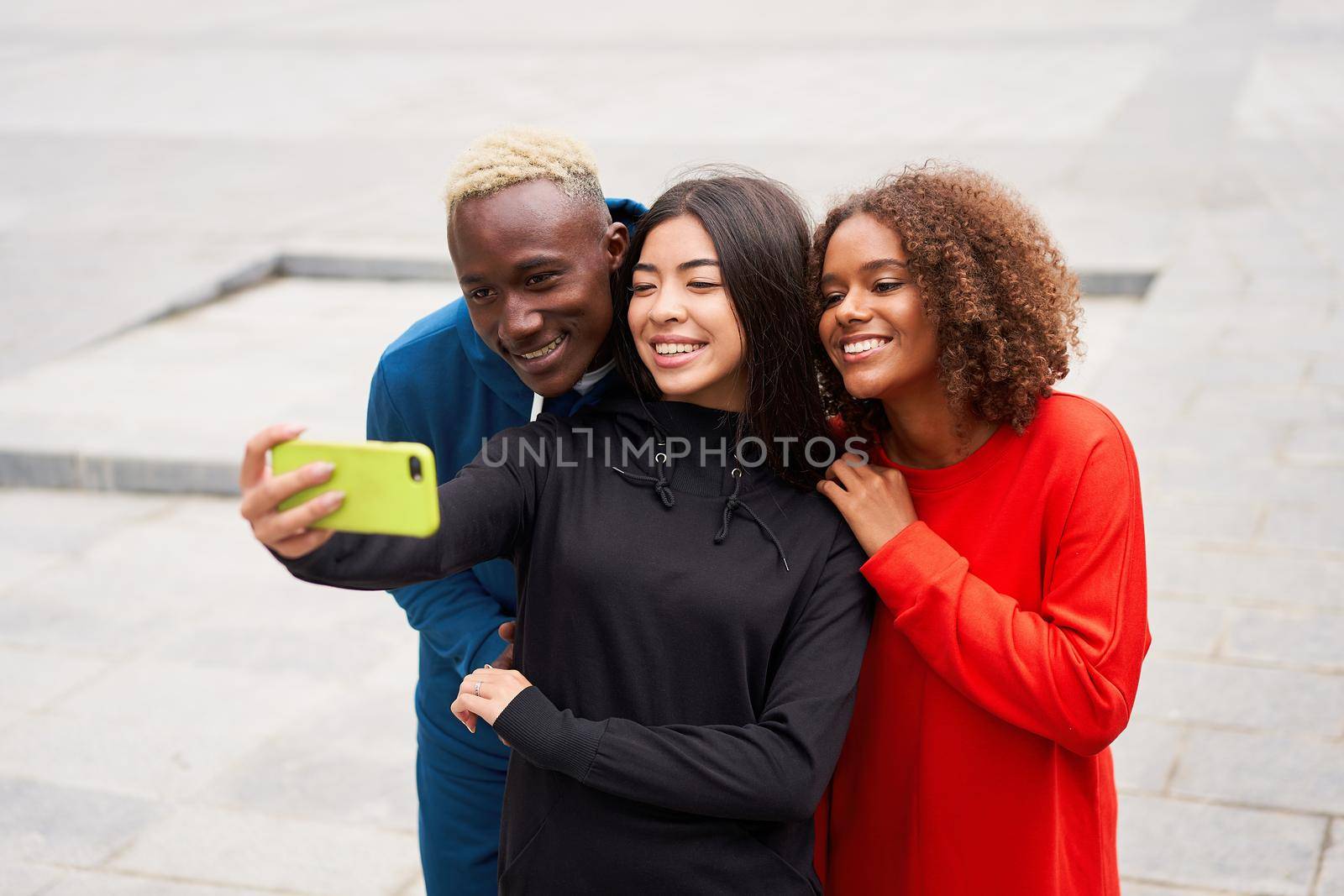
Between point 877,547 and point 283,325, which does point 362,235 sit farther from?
point 877,547

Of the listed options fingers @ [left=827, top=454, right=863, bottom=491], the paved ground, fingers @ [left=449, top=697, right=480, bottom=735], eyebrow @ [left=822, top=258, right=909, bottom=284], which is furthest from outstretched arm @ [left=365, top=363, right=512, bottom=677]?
the paved ground

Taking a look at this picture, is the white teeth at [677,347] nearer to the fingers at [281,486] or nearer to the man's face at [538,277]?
the man's face at [538,277]

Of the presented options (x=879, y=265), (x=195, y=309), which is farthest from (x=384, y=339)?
(x=879, y=265)

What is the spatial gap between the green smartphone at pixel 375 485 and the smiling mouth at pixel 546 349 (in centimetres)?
67

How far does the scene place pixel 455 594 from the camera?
245cm

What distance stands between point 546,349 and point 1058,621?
2.90 ft

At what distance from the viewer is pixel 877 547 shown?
6.44 feet

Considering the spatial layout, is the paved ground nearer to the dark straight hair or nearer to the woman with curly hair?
the woman with curly hair

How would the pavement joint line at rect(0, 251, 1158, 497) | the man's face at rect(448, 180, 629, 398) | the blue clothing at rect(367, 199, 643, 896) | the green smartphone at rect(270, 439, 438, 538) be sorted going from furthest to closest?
the pavement joint line at rect(0, 251, 1158, 497) → the blue clothing at rect(367, 199, 643, 896) → the man's face at rect(448, 180, 629, 398) → the green smartphone at rect(270, 439, 438, 538)

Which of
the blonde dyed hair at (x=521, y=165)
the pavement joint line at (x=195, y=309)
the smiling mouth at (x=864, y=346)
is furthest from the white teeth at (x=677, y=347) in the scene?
the pavement joint line at (x=195, y=309)

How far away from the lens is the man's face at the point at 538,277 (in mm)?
2141

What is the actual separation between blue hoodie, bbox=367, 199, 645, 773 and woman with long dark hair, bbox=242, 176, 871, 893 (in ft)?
0.91

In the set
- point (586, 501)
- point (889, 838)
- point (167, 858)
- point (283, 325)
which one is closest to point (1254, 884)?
point (889, 838)

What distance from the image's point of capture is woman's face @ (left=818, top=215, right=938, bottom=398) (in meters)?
2.01
